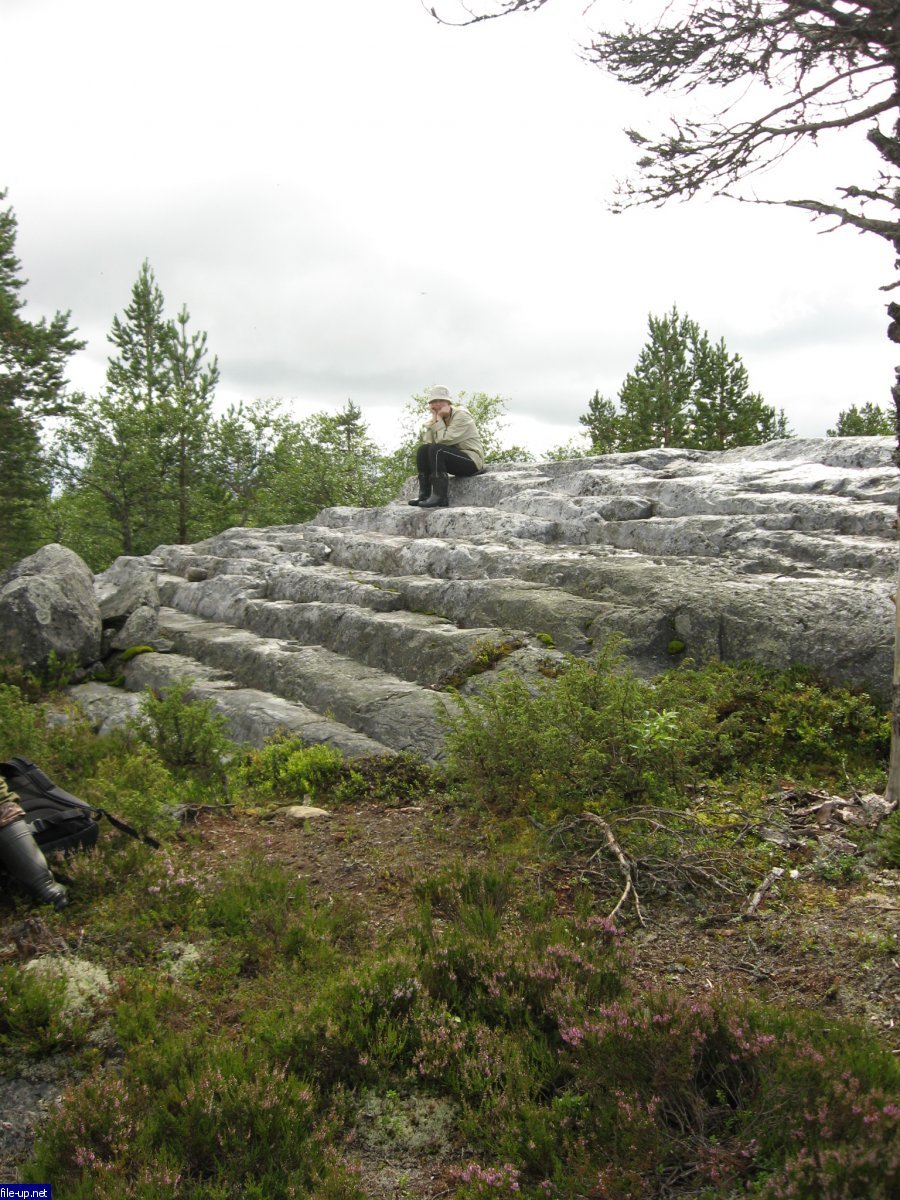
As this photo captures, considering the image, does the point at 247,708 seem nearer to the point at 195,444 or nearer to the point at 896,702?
the point at 896,702

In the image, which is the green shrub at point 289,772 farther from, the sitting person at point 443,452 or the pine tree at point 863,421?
the pine tree at point 863,421

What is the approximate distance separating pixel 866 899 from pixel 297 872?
3.67 m

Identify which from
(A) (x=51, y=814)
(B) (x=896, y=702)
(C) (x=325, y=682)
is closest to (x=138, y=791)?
(A) (x=51, y=814)

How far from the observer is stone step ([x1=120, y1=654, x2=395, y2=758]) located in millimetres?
8977

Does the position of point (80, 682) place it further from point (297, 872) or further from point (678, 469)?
point (678, 469)

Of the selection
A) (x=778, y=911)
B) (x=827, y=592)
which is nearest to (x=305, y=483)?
(x=827, y=592)

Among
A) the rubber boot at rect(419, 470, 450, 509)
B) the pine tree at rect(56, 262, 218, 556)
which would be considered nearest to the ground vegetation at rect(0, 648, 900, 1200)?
the rubber boot at rect(419, 470, 450, 509)

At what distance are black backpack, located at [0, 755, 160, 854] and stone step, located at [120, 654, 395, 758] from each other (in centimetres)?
295

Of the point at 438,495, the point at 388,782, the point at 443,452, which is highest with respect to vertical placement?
the point at 443,452

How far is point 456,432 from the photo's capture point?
51.8ft

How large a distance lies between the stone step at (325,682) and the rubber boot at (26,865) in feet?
10.9

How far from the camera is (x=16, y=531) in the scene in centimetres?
3341

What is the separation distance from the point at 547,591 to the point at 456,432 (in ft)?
19.7

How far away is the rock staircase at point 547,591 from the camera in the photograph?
8.77 m
